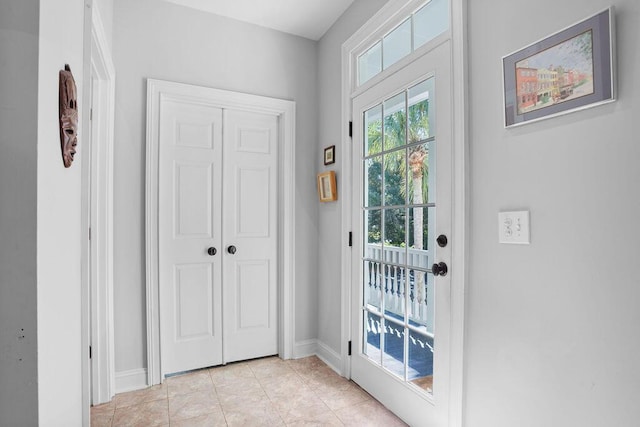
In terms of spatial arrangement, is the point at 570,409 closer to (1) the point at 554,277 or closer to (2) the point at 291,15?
(1) the point at 554,277

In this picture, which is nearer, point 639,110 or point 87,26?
point 639,110

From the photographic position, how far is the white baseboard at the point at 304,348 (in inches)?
110

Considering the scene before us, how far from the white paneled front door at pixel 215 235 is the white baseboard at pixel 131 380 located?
0.47ft

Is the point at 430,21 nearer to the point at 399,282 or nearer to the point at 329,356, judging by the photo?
the point at 399,282

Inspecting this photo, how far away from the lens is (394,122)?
204 cm

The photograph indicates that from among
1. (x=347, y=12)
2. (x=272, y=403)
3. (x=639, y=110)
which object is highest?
(x=347, y=12)

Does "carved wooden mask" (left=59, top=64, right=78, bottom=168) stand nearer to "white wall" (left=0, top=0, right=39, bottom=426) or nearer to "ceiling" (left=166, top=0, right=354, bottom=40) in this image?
"white wall" (left=0, top=0, right=39, bottom=426)

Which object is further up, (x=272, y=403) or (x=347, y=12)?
(x=347, y=12)

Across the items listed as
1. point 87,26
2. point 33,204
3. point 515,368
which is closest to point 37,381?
point 33,204

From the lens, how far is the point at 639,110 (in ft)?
3.22

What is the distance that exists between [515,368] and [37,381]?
1.52 meters

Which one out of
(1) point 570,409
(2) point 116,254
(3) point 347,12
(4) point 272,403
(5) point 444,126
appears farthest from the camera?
(3) point 347,12

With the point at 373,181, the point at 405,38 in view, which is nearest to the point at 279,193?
the point at 373,181

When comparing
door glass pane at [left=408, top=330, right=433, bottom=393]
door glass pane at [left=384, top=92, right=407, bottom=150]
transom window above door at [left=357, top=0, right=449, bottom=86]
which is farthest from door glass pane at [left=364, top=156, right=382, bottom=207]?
door glass pane at [left=408, top=330, right=433, bottom=393]
